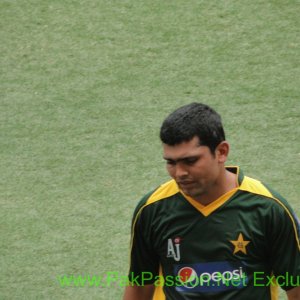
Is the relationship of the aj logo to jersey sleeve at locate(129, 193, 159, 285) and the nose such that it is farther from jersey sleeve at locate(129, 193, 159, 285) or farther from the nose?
the nose

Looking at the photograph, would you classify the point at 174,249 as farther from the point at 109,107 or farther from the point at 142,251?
the point at 109,107

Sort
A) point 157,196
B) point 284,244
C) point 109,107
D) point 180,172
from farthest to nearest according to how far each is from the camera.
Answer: point 109,107, point 157,196, point 284,244, point 180,172

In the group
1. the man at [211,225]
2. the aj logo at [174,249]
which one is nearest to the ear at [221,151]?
the man at [211,225]

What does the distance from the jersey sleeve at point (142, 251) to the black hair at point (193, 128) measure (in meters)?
0.38

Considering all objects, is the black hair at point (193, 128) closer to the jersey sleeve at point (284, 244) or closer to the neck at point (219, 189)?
the neck at point (219, 189)

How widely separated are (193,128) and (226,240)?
0.47 meters

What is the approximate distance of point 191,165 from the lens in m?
3.42

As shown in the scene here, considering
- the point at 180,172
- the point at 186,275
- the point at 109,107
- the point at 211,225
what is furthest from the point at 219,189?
the point at 109,107

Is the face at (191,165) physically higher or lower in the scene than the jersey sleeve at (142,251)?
higher

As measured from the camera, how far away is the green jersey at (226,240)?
3537mm

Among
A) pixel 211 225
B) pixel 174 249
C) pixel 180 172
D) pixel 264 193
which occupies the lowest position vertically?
pixel 174 249

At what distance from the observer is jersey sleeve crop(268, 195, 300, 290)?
3520 millimetres

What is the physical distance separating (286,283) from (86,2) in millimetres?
5412

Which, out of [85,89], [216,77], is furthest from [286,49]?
[85,89]
